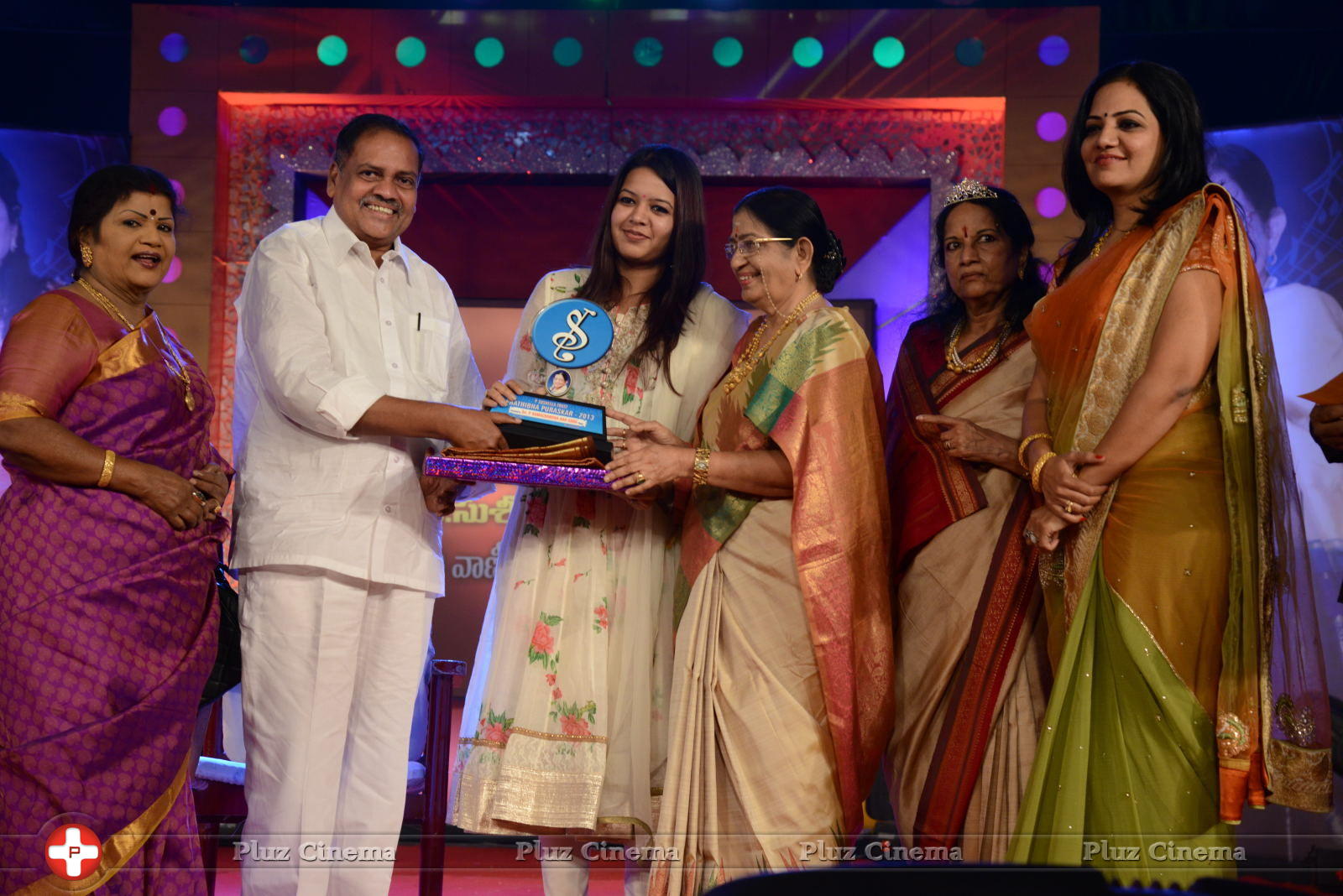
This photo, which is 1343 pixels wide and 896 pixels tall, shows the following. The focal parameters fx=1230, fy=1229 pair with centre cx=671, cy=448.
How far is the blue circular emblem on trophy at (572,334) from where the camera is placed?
3186mm

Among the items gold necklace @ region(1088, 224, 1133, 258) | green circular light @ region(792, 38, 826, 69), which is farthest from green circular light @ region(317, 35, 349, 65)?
gold necklace @ region(1088, 224, 1133, 258)

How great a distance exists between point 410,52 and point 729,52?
157cm

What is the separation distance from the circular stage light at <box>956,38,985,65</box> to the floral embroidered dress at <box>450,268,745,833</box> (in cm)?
333

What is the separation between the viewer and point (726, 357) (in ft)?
11.0

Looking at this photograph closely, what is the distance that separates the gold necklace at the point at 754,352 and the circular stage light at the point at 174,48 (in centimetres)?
415

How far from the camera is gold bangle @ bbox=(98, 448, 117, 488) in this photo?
2.78 metres

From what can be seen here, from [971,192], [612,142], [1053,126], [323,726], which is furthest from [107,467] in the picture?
[1053,126]

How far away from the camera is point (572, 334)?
3195 millimetres

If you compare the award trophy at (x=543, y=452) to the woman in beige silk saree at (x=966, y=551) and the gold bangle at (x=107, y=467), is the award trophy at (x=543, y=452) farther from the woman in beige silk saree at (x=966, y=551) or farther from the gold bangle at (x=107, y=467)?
the woman in beige silk saree at (x=966, y=551)

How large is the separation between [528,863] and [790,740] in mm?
1899

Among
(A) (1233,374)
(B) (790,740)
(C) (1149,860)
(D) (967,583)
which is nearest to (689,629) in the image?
(B) (790,740)

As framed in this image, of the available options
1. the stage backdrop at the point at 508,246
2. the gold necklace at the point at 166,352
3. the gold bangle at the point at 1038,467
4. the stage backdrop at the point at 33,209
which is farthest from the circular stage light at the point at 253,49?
the gold bangle at the point at 1038,467

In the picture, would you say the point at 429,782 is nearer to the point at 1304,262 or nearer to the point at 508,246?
the point at 508,246

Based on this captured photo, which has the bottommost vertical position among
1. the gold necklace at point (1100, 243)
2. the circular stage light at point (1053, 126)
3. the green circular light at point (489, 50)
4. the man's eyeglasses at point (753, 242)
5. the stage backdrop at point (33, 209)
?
the gold necklace at point (1100, 243)
